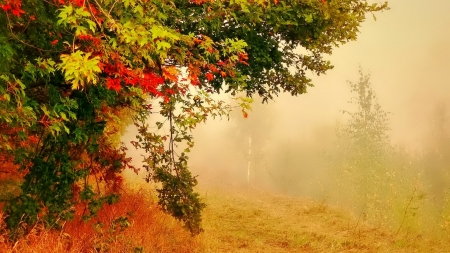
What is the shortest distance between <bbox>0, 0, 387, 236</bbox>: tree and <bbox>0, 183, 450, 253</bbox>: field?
39 cm

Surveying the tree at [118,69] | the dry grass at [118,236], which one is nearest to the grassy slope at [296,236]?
the dry grass at [118,236]

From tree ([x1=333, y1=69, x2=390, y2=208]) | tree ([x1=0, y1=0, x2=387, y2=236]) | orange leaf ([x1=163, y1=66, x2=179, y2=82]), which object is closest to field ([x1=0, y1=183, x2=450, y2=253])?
tree ([x1=0, y1=0, x2=387, y2=236])

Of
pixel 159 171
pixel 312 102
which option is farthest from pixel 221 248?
pixel 312 102

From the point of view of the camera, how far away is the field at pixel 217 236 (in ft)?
16.8

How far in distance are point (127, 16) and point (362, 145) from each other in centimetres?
3403

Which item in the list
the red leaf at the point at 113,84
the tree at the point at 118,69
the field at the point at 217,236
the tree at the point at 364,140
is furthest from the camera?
the tree at the point at 364,140

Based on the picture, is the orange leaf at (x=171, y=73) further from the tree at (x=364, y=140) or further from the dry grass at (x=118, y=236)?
the tree at (x=364, y=140)

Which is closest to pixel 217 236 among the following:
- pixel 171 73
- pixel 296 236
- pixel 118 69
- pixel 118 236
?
pixel 296 236

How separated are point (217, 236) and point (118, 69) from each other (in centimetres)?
540

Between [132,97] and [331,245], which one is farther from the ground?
[132,97]

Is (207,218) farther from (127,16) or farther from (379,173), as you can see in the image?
(379,173)

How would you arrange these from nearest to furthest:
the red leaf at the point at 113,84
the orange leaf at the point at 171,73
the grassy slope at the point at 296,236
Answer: the red leaf at the point at 113,84 < the orange leaf at the point at 171,73 < the grassy slope at the point at 296,236

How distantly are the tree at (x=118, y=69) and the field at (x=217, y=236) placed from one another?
0.39 metres

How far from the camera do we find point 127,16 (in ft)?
11.7
